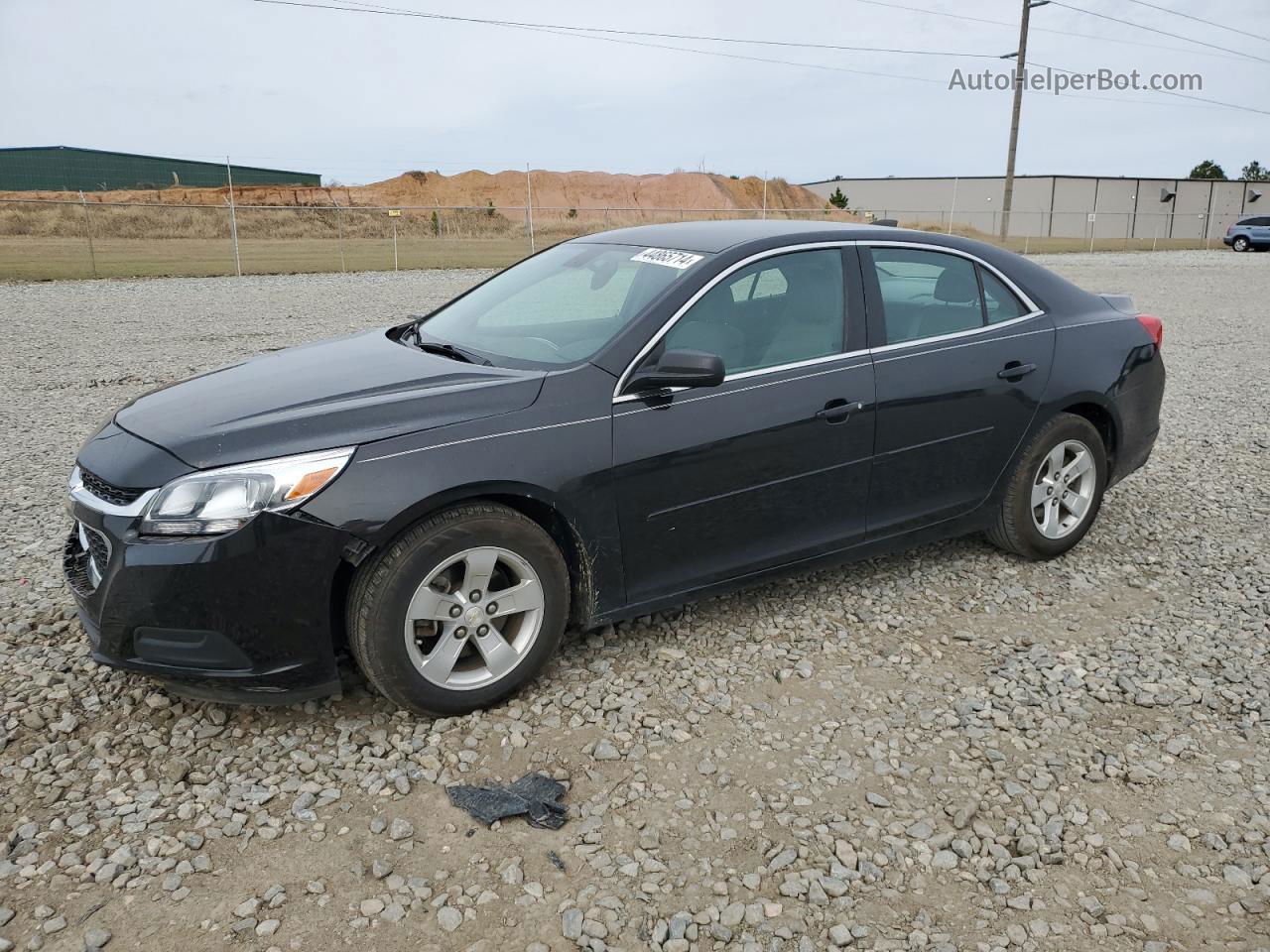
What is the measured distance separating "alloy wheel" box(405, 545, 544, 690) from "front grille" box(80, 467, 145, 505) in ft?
3.06

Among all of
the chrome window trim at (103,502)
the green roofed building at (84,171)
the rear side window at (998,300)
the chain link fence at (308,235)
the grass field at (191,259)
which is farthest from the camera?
the green roofed building at (84,171)

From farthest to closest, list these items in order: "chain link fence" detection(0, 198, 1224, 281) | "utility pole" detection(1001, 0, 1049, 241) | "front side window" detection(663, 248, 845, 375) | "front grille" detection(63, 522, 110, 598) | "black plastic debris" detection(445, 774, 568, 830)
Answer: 1. "utility pole" detection(1001, 0, 1049, 241)
2. "chain link fence" detection(0, 198, 1224, 281)
3. "front side window" detection(663, 248, 845, 375)
4. "front grille" detection(63, 522, 110, 598)
5. "black plastic debris" detection(445, 774, 568, 830)

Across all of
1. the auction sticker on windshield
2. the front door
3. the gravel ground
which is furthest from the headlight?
the auction sticker on windshield

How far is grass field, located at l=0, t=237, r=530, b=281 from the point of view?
2356 centimetres

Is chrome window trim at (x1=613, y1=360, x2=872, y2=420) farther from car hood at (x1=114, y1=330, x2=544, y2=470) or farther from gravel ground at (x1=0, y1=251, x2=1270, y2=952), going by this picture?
gravel ground at (x1=0, y1=251, x2=1270, y2=952)

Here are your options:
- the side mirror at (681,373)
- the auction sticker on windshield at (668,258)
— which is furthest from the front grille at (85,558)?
the auction sticker on windshield at (668,258)

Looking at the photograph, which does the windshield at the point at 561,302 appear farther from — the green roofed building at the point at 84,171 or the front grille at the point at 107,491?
the green roofed building at the point at 84,171

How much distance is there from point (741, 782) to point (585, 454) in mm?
1204

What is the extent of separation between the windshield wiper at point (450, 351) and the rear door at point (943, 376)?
5.35 feet

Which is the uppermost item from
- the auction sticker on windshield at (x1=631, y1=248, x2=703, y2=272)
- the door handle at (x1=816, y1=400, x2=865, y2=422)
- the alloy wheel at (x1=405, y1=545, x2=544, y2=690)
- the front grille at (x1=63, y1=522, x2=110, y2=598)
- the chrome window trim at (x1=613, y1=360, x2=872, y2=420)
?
the auction sticker on windshield at (x1=631, y1=248, x2=703, y2=272)

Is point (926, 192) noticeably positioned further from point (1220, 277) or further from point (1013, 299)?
point (1013, 299)

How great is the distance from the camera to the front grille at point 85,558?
3149 millimetres

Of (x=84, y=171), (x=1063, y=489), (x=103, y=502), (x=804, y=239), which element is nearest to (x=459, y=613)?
(x=103, y=502)

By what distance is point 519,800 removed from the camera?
9.82ft
